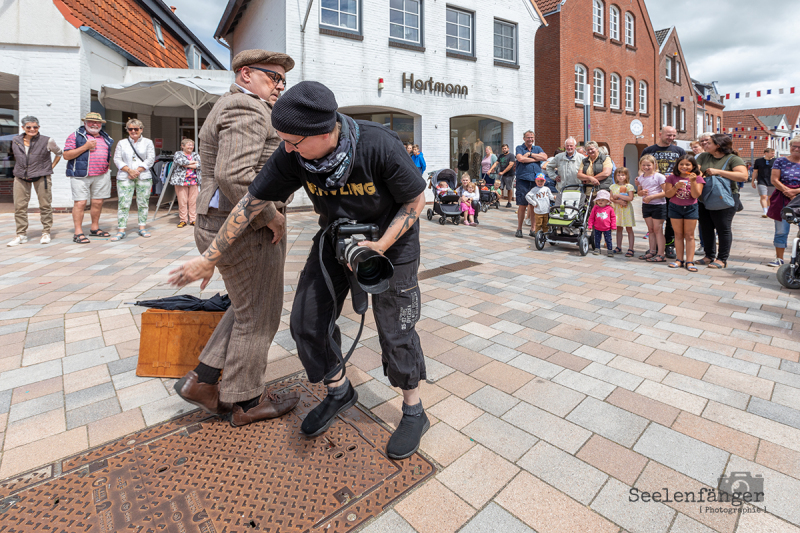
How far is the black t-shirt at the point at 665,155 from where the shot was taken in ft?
23.9

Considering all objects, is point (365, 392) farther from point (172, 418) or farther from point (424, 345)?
point (172, 418)

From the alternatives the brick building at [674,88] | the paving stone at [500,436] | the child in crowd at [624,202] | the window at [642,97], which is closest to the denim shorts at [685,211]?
the child in crowd at [624,202]

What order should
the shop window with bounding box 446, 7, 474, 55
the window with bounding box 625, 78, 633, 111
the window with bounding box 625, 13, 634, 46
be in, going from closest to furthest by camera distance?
the shop window with bounding box 446, 7, 474, 55 → the window with bounding box 625, 13, 634, 46 → the window with bounding box 625, 78, 633, 111

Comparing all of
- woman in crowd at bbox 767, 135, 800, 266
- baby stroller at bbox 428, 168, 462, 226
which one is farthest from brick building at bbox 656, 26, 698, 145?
woman in crowd at bbox 767, 135, 800, 266

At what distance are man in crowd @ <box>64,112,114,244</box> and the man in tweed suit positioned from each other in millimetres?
6629

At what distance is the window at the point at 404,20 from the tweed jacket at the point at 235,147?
1379 centimetres

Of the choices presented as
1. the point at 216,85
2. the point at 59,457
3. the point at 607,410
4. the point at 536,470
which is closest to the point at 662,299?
the point at 607,410

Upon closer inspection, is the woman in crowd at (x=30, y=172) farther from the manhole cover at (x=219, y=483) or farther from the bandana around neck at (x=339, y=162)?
the bandana around neck at (x=339, y=162)

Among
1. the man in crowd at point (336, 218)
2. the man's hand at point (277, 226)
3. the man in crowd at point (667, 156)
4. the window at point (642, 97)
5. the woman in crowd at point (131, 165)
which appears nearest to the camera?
the man in crowd at point (336, 218)

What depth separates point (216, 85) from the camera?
1148cm

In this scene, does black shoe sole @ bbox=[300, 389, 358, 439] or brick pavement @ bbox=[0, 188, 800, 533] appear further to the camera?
black shoe sole @ bbox=[300, 389, 358, 439]

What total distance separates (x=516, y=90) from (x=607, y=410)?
16.8m

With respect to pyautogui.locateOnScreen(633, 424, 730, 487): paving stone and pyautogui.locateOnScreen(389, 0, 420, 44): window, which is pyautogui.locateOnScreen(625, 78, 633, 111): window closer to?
pyautogui.locateOnScreen(389, 0, 420, 44): window

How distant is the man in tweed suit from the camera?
7.42ft
